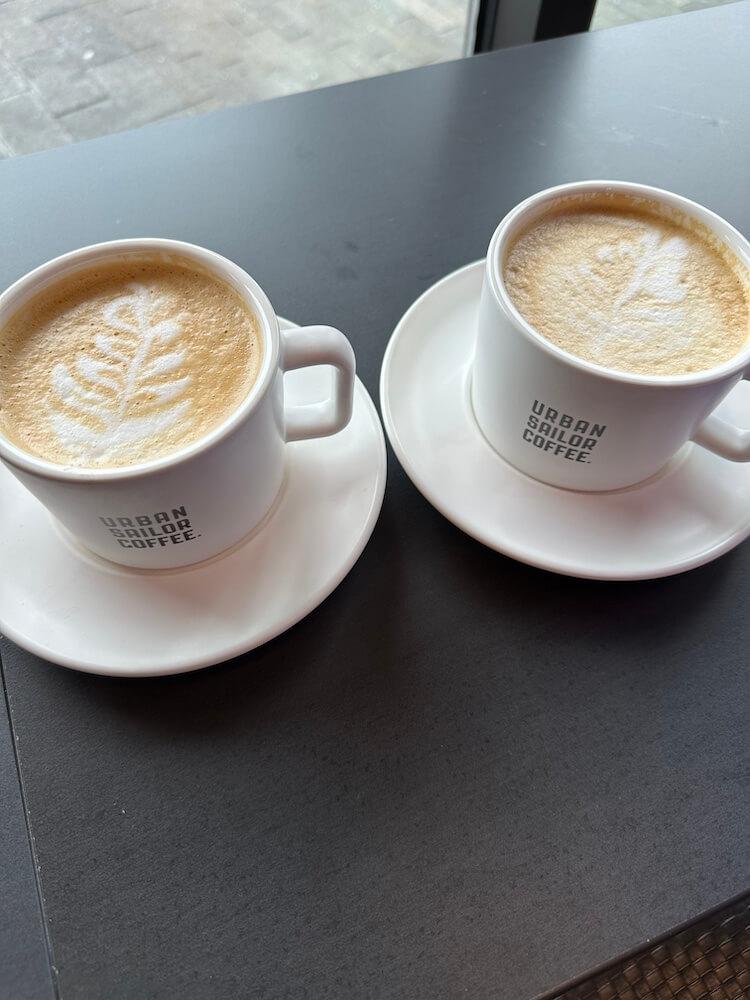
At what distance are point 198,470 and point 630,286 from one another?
36 centimetres

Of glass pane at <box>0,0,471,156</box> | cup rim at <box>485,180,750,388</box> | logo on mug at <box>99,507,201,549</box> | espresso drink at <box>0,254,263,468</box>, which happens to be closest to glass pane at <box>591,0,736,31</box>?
glass pane at <box>0,0,471,156</box>

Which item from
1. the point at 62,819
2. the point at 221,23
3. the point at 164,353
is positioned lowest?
the point at 62,819

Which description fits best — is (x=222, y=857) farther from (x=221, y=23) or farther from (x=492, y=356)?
(x=221, y=23)

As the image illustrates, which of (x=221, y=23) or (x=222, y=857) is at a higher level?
(x=221, y=23)

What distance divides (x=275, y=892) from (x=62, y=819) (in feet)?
0.50

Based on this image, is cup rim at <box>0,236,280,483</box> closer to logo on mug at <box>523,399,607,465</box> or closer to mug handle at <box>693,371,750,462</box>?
logo on mug at <box>523,399,607,465</box>

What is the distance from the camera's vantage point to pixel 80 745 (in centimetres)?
54

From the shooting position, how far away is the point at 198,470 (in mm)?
487

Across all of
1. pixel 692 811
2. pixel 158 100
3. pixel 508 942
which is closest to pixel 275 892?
pixel 508 942

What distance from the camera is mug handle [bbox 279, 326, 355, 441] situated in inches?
21.7

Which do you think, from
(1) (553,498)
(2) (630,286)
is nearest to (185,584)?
(1) (553,498)

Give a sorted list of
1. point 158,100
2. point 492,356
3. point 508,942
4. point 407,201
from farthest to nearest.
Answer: point 158,100 < point 407,201 < point 492,356 < point 508,942

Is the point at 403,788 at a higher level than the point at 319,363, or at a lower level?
lower

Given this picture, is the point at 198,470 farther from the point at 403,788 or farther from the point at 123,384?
the point at 403,788
